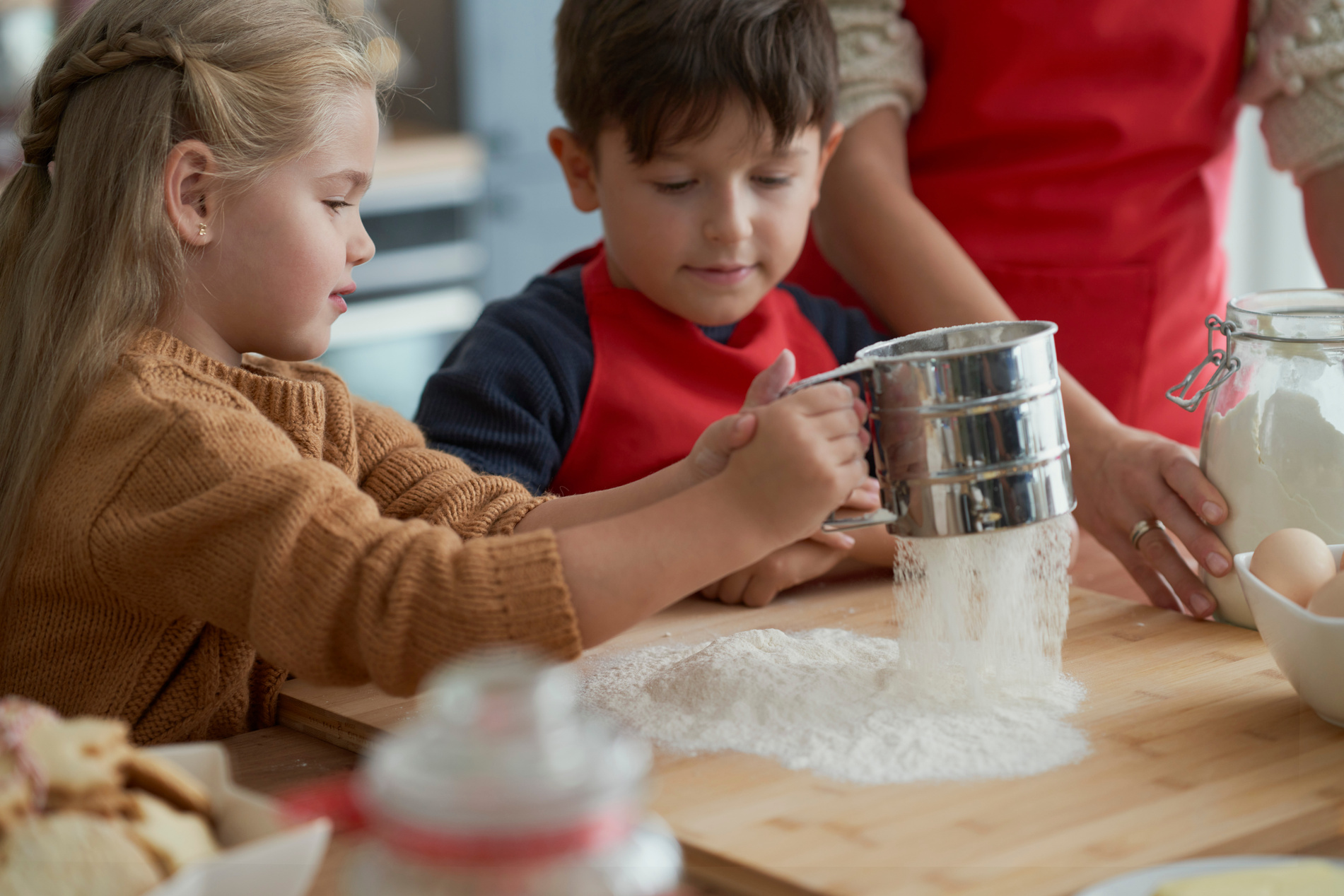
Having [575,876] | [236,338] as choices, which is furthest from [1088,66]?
[575,876]

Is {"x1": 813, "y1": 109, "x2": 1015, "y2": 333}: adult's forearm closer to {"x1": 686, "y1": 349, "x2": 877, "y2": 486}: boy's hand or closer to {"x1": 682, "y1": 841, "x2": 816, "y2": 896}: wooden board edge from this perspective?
{"x1": 686, "y1": 349, "x2": 877, "y2": 486}: boy's hand

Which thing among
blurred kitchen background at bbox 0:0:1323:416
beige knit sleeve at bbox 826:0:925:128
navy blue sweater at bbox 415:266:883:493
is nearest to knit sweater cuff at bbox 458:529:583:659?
navy blue sweater at bbox 415:266:883:493

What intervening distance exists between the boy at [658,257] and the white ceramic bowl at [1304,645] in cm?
34

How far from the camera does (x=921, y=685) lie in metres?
0.80

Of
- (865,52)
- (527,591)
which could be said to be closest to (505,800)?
(527,591)

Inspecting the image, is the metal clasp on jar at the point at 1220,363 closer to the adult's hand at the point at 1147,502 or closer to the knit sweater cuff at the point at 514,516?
the adult's hand at the point at 1147,502

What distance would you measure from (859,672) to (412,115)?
127 inches

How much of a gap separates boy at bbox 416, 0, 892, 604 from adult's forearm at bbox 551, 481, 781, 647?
0.96 feet

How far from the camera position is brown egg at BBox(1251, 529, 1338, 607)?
Result: 30.1 inches

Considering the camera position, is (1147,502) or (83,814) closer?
(83,814)

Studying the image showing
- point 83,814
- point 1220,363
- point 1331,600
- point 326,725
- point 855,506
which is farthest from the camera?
point 855,506

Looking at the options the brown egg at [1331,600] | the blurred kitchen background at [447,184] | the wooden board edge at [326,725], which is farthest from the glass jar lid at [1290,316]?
the blurred kitchen background at [447,184]

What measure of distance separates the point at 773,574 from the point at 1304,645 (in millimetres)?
411

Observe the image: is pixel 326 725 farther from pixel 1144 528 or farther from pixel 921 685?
pixel 1144 528
